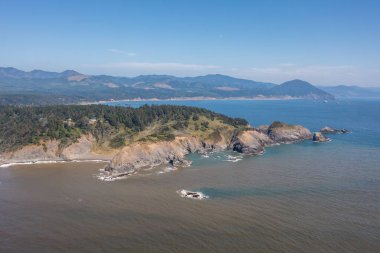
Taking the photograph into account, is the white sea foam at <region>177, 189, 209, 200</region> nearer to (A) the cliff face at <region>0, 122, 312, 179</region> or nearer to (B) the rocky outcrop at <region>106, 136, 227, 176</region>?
(A) the cliff face at <region>0, 122, 312, 179</region>

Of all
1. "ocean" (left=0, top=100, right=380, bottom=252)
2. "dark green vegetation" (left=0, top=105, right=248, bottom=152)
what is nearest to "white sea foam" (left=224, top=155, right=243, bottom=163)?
"ocean" (left=0, top=100, right=380, bottom=252)

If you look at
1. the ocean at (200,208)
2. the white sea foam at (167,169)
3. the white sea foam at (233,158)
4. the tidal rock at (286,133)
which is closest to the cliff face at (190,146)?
the tidal rock at (286,133)

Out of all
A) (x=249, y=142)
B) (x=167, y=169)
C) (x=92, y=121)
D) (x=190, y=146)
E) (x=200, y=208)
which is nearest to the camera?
(x=200, y=208)

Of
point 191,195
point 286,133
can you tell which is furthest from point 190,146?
point 191,195

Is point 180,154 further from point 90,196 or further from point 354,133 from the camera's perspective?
point 354,133

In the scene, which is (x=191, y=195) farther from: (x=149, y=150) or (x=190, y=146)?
(x=190, y=146)
